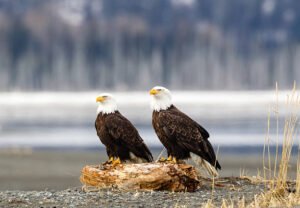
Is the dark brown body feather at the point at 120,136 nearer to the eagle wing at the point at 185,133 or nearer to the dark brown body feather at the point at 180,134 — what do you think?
the dark brown body feather at the point at 180,134

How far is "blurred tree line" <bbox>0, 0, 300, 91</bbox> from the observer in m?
130

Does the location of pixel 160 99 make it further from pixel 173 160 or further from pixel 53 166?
pixel 53 166

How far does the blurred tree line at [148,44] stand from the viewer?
130300mm

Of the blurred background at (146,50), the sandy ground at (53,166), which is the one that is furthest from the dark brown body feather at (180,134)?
the blurred background at (146,50)

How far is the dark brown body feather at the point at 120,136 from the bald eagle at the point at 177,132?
33 cm

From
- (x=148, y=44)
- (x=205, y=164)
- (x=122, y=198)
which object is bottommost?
(x=122, y=198)

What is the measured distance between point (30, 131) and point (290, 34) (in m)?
112

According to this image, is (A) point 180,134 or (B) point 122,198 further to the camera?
(A) point 180,134

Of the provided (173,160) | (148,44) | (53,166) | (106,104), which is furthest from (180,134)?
(148,44)

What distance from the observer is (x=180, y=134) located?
12.0m

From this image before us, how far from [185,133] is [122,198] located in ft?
3.89

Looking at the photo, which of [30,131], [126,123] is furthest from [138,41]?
[126,123]

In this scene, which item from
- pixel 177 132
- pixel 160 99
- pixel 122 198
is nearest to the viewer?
pixel 122 198

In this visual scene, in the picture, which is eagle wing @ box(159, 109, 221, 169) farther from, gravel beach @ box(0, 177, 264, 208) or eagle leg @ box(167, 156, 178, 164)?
gravel beach @ box(0, 177, 264, 208)
